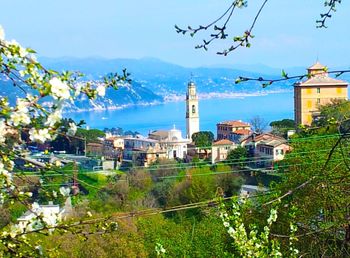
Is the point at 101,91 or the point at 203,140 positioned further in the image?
the point at 203,140

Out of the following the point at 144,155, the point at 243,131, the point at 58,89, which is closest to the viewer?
the point at 58,89

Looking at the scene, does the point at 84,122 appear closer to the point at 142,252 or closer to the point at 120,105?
the point at 142,252

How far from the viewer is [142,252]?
1027 centimetres

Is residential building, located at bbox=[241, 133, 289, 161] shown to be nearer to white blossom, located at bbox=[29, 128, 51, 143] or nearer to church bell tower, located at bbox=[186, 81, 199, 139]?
church bell tower, located at bbox=[186, 81, 199, 139]

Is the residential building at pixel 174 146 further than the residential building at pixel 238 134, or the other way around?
the residential building at pixel 238 134

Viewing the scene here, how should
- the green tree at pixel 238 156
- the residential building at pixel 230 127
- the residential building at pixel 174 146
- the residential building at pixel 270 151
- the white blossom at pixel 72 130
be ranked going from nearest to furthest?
the white blossom at pixel 72 130, the residential building at pixel 270 151, the green tree at pixel 238 156, the residential building at pixel 174 146, the residential building at pixel 230 127

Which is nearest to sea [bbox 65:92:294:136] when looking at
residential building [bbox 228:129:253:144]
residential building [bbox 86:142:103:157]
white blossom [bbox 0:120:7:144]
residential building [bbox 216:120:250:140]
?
residential building [bbox 216:120:250:140]

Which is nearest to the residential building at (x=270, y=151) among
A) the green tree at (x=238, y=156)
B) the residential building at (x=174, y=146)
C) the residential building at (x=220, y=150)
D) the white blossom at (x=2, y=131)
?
the green tree at (x=238, y=156)

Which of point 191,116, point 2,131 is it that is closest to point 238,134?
point 191,116

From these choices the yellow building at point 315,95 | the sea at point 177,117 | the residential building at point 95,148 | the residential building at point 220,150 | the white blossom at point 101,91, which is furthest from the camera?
the sea at point 177,117

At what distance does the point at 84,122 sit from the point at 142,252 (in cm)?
Result: 885

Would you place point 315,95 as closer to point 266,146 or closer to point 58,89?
point 266,146

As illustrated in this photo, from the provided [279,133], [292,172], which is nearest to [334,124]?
[292,172]

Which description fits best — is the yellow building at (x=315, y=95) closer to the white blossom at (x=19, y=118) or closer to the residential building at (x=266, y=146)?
the residential building at (x=266, y=146)
